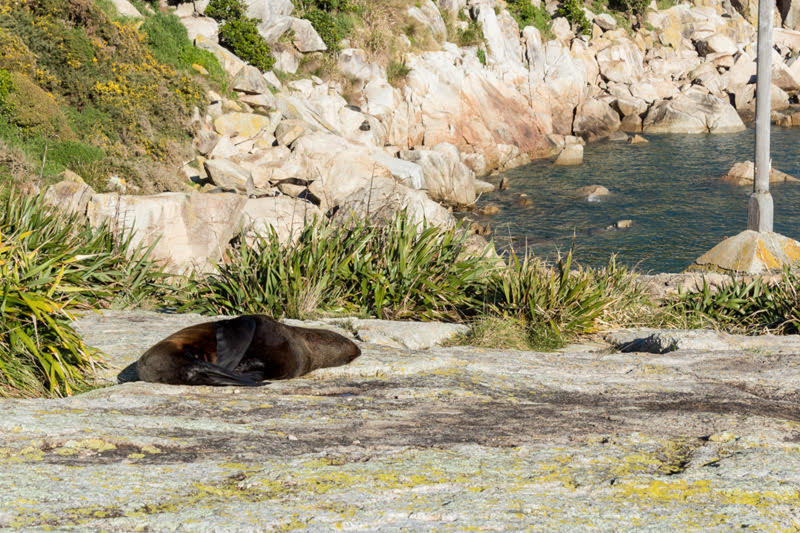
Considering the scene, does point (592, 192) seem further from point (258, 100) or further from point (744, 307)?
point (744, 307)

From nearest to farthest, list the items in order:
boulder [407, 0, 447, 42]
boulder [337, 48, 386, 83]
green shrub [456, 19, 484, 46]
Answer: boulder [337, 48, 386, 83] < boulder [407, 0, 447, 42] < green shrub [456, 19, 484, 46]

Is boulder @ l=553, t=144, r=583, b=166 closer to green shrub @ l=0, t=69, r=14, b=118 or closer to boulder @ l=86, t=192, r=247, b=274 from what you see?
boulder @ l=86, t=192, r=247, b=274

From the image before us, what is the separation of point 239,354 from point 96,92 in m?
22.5

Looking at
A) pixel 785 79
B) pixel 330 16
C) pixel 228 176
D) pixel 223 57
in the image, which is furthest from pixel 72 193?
pixel 785 79

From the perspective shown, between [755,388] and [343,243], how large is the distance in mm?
4927

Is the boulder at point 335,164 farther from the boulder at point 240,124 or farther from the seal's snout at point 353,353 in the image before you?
the seal's snout at point 353,353

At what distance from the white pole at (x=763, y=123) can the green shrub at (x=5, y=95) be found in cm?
1748

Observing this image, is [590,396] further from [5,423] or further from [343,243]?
[343,243]

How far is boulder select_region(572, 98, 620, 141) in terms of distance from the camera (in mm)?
45625

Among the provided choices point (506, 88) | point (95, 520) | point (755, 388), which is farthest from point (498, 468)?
point (506, 88)

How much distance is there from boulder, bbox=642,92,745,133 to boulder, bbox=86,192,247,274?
1421 inches

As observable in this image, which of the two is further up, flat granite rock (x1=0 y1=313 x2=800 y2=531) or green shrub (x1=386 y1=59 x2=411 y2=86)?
green shrub (x1=386 y1=59 x2=411 y2=86)

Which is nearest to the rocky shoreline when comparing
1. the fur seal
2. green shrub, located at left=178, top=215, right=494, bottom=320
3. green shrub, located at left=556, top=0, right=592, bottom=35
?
green shrub, located at left=556, top=0, right=592, bottom=35

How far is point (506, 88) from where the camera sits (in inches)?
1768
